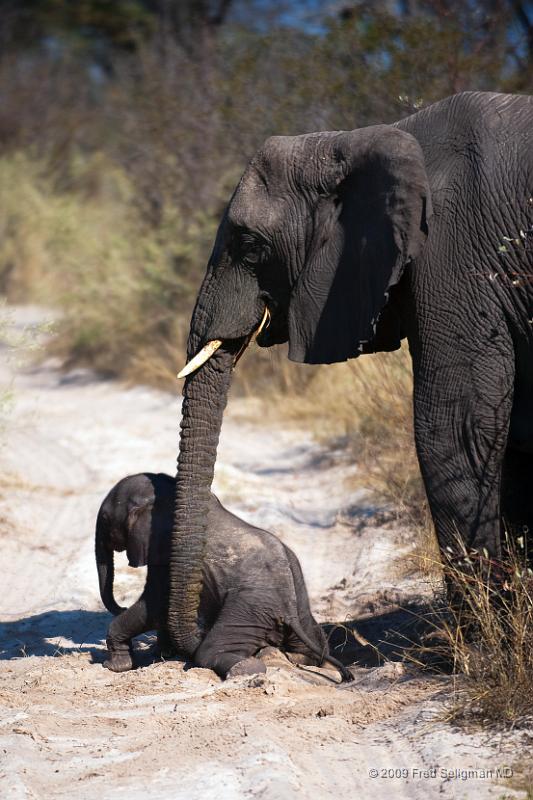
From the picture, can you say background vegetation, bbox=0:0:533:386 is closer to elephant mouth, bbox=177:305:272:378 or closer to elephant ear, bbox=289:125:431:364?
elephant ear, bbox=289:125:431:364

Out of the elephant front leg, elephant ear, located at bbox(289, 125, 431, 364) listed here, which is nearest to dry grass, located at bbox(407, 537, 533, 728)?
the elephant front leg

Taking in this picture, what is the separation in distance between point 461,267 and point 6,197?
16893 millimetres

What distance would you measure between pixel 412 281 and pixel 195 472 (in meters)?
1.41

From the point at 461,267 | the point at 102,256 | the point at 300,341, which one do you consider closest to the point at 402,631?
the point at 300,341

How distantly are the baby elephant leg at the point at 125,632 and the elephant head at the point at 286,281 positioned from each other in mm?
252

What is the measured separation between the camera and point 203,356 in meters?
5.59

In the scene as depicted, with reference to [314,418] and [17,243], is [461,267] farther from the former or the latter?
[17,243]

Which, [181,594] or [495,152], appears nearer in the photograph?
[495,152]

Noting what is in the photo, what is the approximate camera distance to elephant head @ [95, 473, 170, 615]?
20.4 feet

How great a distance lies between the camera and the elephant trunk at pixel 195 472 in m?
5.66

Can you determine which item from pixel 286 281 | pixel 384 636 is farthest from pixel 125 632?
pixel 286 281

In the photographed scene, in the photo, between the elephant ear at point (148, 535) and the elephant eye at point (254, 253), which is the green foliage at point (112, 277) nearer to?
the elephant ear at point (148, 535)

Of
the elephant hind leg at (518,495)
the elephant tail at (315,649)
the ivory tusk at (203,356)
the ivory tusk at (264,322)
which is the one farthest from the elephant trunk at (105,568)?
the elephant hind leg at (518,495)

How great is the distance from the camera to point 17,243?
2003 centimetres
